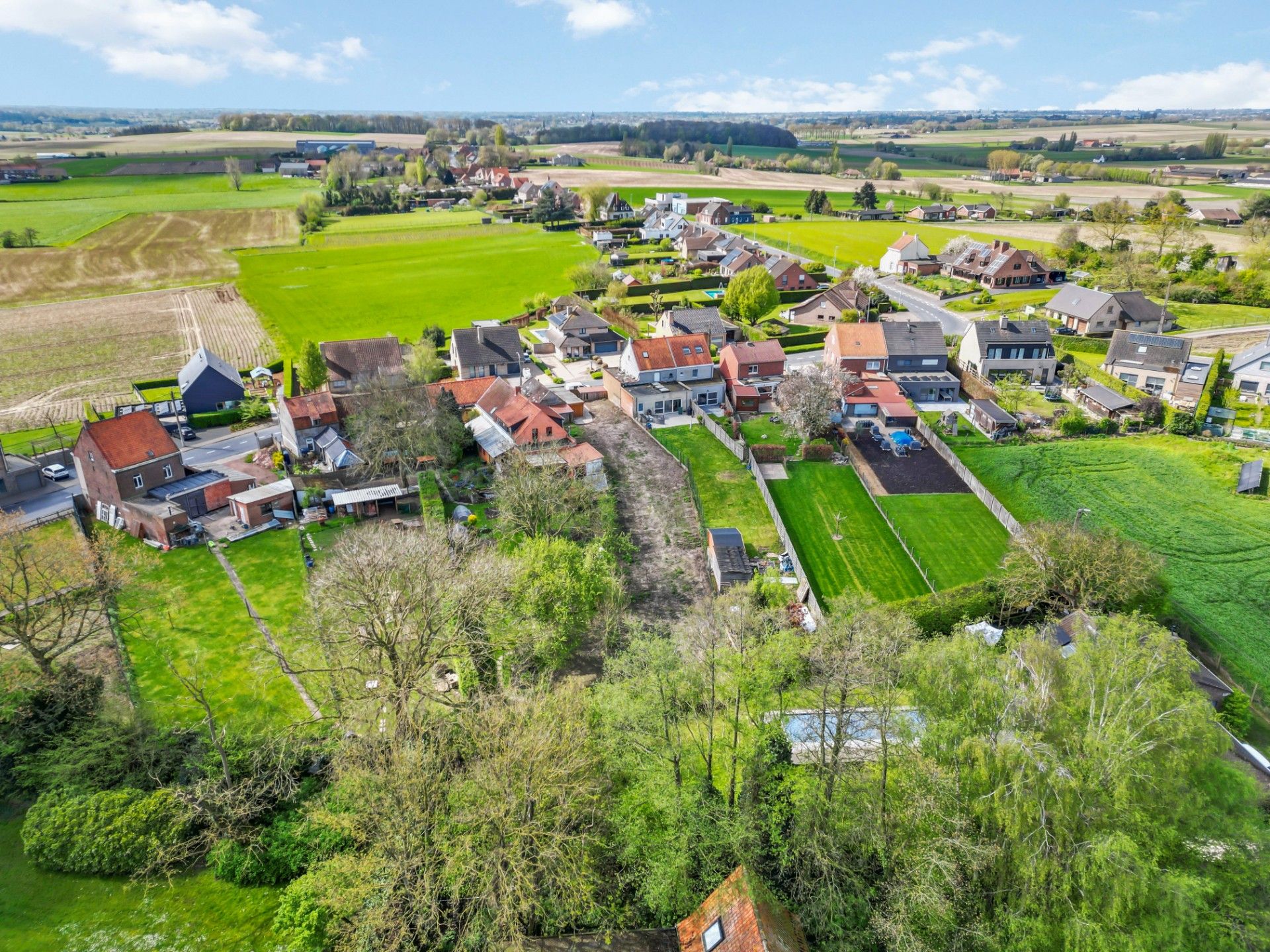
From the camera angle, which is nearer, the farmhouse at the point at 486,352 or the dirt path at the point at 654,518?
the dirt path at the point at 654,518

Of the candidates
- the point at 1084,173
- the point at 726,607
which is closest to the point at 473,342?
the point at 726,607

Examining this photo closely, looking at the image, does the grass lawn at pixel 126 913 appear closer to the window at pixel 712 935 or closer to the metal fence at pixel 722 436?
the window at pixel 712 935

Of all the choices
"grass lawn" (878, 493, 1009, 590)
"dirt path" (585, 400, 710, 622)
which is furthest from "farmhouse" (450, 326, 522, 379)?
"grass lawn" (878, 493, 1009, 590)

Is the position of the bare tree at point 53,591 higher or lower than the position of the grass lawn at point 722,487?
higher

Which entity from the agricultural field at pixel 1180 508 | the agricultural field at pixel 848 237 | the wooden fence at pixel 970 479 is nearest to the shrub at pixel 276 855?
the wooden fence at pixel 970 479

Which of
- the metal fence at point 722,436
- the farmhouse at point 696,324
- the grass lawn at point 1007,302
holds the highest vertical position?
the farmhouse at point 696,324

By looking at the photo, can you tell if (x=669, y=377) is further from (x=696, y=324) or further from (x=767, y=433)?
(x=696, y=324)
